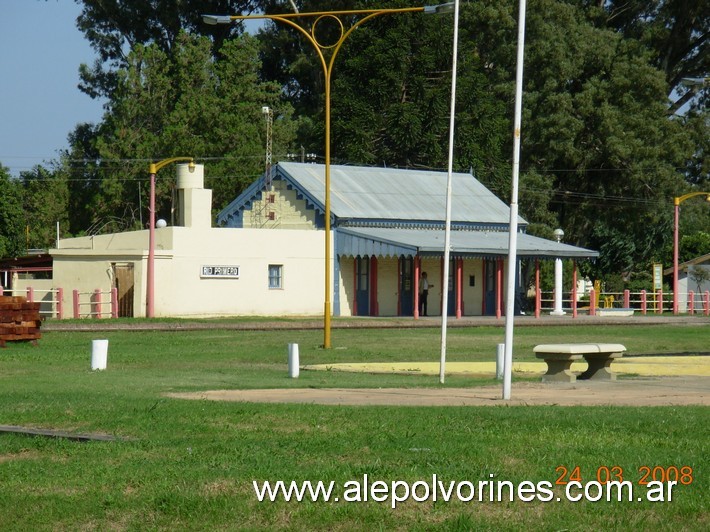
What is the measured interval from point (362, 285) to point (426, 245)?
4.94m

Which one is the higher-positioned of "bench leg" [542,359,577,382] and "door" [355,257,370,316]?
"door" [355,257,370,316]

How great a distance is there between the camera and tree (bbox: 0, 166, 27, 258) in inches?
2968

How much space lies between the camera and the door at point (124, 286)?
52.3 meters

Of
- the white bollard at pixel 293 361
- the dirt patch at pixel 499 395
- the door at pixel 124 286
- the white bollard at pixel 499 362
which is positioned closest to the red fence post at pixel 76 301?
the door at pixel 124 286

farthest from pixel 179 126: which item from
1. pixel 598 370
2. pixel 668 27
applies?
pixel 598 370

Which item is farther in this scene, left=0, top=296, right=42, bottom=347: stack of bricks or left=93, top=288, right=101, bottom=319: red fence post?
left=93, top=288, right=101, bottom=319: red fence post

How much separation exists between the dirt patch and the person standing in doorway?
3664 centimetres

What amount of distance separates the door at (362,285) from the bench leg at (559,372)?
1397 inches

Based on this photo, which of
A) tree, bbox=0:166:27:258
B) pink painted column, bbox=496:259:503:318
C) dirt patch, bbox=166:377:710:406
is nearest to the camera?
dirt patch, bbox=166:377:710:406

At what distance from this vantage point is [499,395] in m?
18.4

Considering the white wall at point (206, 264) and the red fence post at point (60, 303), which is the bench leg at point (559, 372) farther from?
the red fence post at point (60, 303)

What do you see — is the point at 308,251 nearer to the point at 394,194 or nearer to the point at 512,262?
the point at 394,194

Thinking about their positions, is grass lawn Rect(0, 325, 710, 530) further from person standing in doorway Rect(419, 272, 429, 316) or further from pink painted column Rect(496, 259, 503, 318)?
person standing in doorway Rect(419, 272, 429, 316)

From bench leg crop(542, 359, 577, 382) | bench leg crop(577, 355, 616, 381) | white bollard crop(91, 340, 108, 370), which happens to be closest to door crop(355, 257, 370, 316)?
white bollard crop(91, 340, 108, 370)
